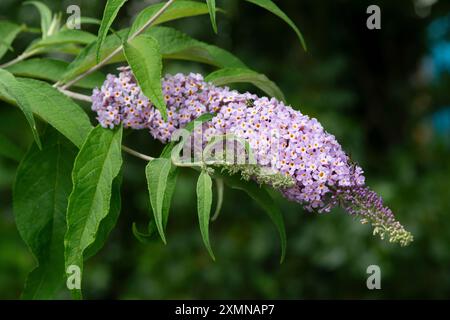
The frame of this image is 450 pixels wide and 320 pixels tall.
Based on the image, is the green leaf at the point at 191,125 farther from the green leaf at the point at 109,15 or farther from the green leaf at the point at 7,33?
the green leaf at the point at 7,33

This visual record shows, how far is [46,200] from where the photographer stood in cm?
149

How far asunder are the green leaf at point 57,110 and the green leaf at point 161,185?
0.18 m

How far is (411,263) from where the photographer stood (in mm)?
3178

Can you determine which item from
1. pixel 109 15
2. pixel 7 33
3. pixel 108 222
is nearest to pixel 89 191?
pixel 108 222

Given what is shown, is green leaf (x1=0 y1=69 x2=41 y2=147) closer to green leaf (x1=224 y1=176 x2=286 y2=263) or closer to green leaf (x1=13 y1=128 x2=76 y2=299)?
green leaf (x1=13 y1=128 x2=76 y2=299)

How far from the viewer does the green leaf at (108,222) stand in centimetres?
135

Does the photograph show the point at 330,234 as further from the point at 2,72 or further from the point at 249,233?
Answer: the point at 2,72

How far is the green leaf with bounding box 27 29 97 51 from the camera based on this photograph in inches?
62.9

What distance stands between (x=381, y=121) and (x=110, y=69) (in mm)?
1776

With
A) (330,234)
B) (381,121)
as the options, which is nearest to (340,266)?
(330,234)

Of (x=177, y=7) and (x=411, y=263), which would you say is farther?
(x=411, y=263)

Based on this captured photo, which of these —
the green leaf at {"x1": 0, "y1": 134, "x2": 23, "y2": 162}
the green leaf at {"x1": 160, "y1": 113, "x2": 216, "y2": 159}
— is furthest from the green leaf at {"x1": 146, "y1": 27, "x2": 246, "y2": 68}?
the green leaf at {"x1": 0, "y1": 134, "x2": 23, "y2": 162}

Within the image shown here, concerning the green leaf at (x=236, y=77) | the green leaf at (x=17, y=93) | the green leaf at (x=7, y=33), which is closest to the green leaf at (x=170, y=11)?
the green leaf at (x=236, y=77)

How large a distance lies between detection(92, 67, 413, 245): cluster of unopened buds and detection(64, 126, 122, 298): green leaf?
0.08 meters
